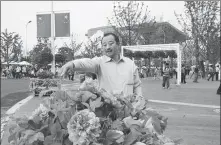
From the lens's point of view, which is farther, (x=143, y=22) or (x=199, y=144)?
(x=143, y=22)

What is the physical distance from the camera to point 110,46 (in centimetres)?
274

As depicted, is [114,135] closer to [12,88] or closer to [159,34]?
[12,88]

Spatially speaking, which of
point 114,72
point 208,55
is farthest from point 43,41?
point 114,72

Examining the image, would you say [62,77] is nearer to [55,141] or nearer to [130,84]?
[55,141]

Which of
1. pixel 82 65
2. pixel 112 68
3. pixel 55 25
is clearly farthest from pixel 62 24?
pixel 82 65

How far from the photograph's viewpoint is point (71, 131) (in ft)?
5.41

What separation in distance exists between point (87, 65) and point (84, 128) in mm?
1095

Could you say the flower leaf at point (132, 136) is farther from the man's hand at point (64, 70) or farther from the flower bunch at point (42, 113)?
the man's hand at point (64, 70)

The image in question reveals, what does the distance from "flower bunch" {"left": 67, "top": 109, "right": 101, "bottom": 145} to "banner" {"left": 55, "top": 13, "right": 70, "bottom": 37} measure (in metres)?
13.3

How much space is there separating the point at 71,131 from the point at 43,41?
5733cm

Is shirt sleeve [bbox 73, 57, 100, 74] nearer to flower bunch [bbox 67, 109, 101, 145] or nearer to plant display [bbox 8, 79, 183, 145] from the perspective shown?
plant display [bbox 8, 79, 183, 145]

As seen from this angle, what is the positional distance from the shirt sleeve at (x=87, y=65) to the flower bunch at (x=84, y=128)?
84 cm

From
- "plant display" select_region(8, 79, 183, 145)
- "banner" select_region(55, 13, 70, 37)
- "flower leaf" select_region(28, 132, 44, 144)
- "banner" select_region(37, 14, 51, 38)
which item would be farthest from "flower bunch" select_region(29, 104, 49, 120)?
"banner" select_region(37, 14, 51, 38)

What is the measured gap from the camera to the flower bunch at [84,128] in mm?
1624
